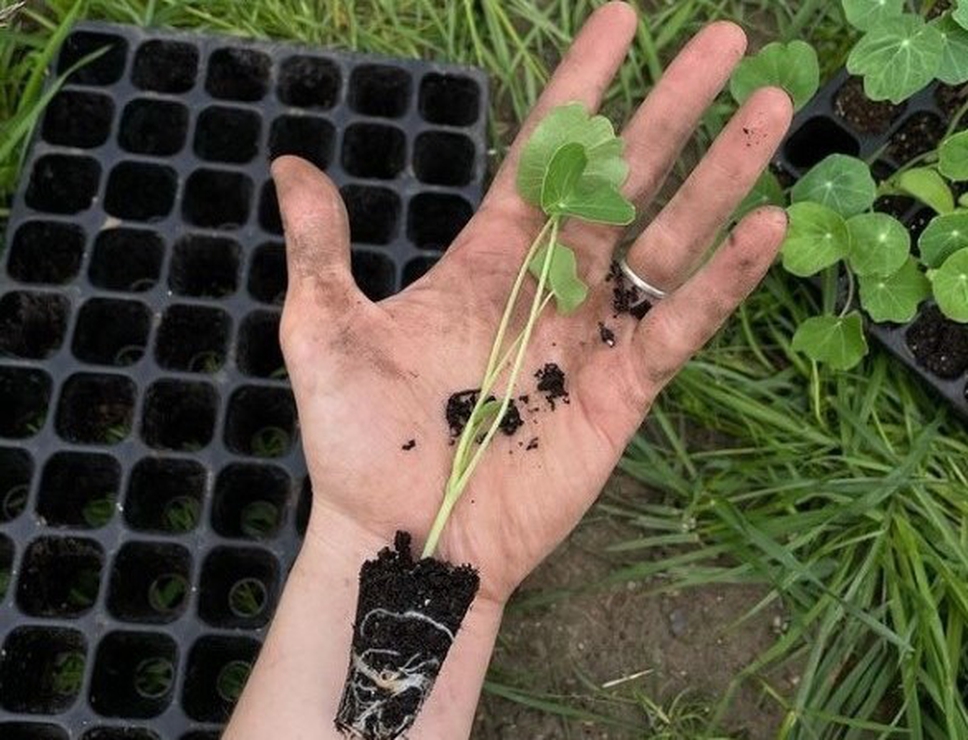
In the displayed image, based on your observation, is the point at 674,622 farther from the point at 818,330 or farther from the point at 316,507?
the point at 316,507

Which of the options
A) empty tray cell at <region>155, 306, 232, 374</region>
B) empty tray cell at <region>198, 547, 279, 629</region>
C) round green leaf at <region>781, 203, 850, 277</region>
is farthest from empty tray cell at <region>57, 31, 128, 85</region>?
round green leaf at <region>781, 203, 850, 277</region>

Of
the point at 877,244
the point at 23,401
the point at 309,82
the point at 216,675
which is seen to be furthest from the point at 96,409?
the point at 877,244

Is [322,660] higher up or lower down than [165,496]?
higher up

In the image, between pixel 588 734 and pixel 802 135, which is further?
pixel 802 135

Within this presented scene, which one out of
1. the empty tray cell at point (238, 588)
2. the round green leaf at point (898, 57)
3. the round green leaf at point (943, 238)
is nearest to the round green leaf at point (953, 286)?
the round green leaf at point (943, 238)

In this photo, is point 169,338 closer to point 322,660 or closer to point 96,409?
point 96,409

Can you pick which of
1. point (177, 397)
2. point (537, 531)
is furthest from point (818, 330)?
point (177, 397)

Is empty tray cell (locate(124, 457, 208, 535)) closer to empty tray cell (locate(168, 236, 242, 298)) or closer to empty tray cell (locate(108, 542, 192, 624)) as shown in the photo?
empty tray cell (locate(108, 542, 192, 624))
